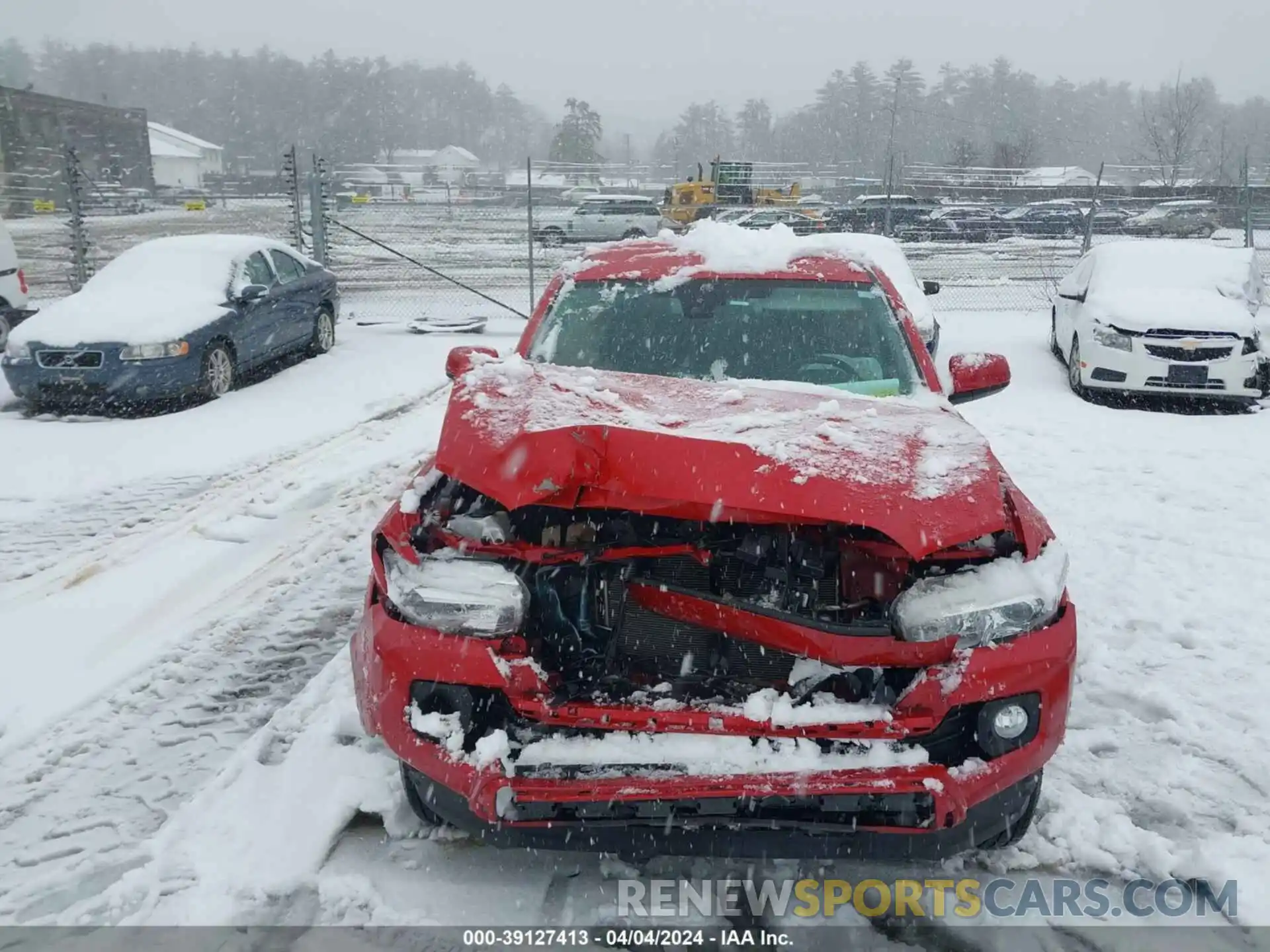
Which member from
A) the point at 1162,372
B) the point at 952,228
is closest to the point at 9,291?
the point at 1162,372

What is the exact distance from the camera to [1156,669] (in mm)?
4113

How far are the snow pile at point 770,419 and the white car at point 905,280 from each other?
427 centimetres

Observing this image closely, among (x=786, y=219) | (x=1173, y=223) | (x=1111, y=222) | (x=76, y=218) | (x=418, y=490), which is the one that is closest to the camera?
(x=418, y=490)

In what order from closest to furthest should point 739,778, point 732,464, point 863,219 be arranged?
point 739,778 < point 732,464 < point 863,219

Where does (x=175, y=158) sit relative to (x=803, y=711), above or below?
above

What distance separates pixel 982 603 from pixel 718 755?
2.68 feet

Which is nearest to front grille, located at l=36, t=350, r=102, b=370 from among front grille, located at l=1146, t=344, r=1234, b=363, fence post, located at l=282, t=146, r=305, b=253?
fence post, located at l=282, t=146, r=305, b=253

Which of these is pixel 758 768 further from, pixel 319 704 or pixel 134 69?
pixel 134 69

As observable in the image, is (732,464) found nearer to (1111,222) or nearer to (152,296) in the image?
(152,296)

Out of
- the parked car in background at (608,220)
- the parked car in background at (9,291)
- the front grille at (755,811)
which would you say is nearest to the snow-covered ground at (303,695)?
the front grille at (755,811)

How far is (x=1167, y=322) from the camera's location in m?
9.38

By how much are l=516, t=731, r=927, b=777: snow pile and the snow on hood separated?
774 centimetres

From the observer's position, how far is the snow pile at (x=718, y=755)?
2342mm

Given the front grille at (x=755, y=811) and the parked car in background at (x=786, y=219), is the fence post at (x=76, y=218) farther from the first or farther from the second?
the parked car in background at (x=786, y=219)
